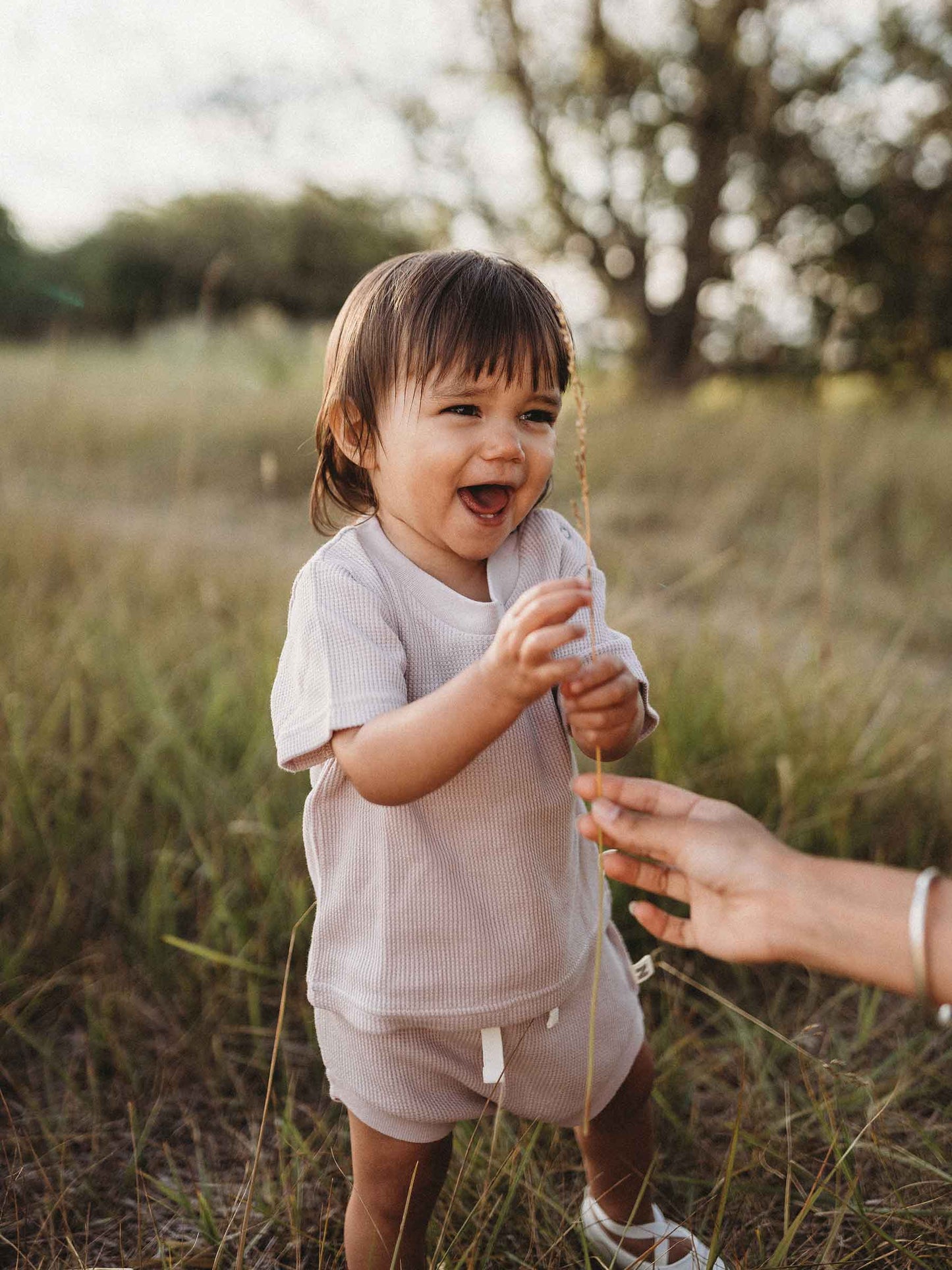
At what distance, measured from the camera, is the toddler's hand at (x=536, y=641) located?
89 cm

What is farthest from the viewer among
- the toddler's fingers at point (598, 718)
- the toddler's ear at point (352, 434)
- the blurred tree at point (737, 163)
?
the blurred tree at point (737, 163)

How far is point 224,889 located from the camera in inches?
74.5

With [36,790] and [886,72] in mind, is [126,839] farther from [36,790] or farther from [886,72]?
[886,72]

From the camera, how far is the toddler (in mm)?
1118

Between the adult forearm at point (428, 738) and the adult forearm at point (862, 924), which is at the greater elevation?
the adult forearm at point (428, 738)

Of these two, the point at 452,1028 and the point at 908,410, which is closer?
the point at 452,1028

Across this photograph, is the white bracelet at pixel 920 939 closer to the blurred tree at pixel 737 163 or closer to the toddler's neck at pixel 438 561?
the toddler's neck at pixel 438 561

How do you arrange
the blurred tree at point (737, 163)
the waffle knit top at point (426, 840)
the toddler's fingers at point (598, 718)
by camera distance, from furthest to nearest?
the blurred tree at point (737, 163), the waffle knit top at point (426, 840), the toddler's fingers at point (598, 718)

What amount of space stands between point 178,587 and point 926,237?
759 centimetres

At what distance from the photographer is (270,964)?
1843 millimetres

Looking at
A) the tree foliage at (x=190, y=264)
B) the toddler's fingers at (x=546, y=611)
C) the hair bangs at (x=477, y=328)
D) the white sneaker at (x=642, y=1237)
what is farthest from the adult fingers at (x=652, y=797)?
the tree foliage at (x=190, y=264)

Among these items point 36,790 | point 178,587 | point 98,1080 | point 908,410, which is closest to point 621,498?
point 178,587

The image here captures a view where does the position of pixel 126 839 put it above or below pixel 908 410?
below

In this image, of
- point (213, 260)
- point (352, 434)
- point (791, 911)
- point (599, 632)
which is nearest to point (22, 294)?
point (213, 260)
